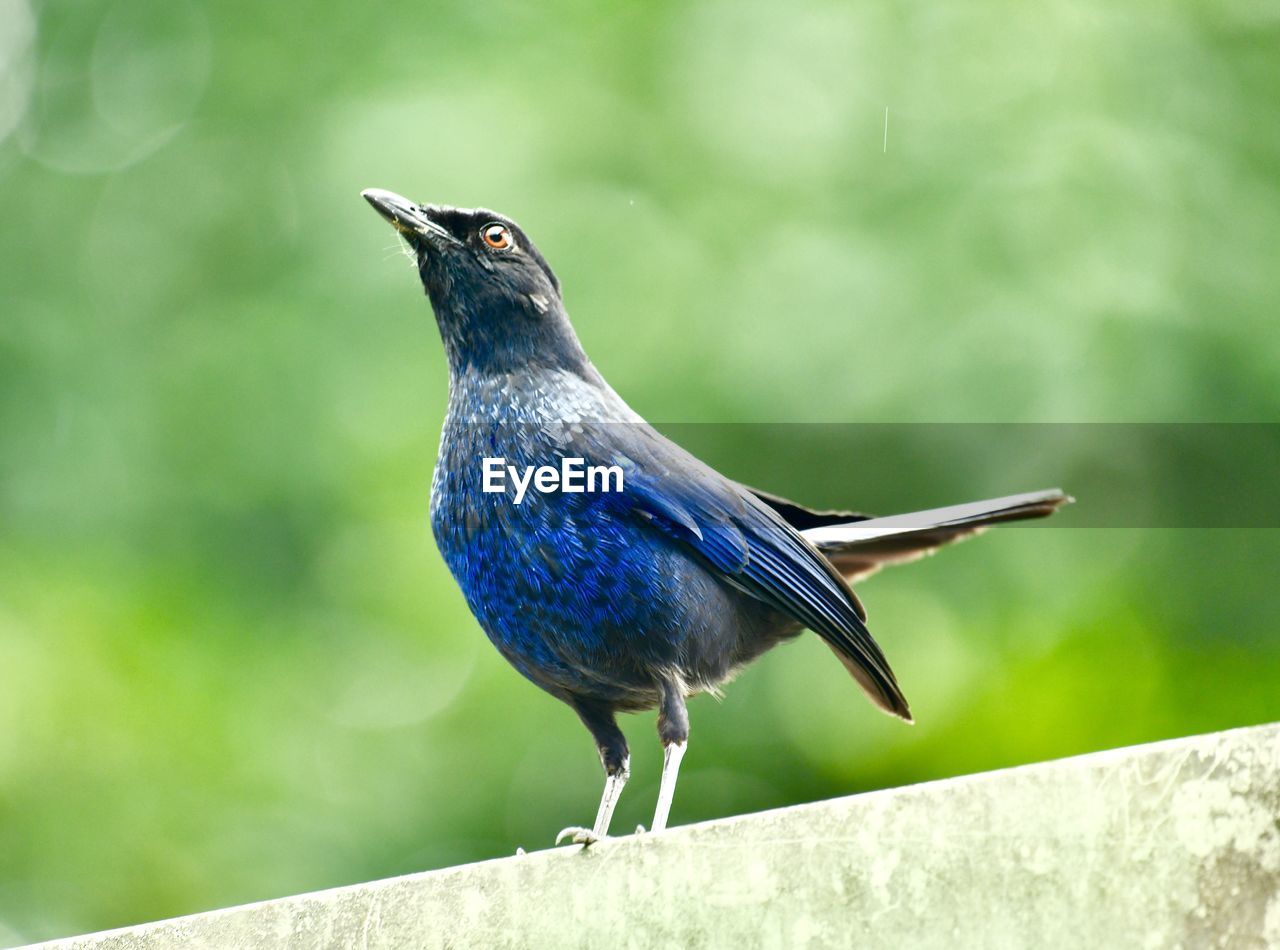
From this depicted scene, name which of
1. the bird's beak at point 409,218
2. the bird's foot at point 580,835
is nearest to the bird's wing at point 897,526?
the bird's beak at point 409,218

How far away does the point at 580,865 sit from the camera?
8.83ft

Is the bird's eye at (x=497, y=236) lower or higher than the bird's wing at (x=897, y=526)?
higher

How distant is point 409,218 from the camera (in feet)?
12.1

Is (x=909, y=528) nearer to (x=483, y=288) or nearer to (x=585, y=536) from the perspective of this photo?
(x=585, y=536)

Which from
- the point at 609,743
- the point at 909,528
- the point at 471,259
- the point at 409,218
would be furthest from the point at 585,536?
the point at 909,528

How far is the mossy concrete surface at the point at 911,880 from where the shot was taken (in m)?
2.63

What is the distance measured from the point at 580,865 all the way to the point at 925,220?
13.4ft

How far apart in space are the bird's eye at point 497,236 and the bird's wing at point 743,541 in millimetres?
534

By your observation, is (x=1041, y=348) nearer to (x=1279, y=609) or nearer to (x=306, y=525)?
(x=1279, y=609)

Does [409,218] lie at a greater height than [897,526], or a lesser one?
greater

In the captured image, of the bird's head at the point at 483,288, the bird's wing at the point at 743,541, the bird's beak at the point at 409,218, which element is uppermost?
the bird's beak at the point at 409,218

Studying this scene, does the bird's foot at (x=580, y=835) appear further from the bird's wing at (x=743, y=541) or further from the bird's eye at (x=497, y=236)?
the bird's eye at (x=497, y=236)

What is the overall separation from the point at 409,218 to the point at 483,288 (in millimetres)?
229

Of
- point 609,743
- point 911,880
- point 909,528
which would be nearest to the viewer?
point 911,880
